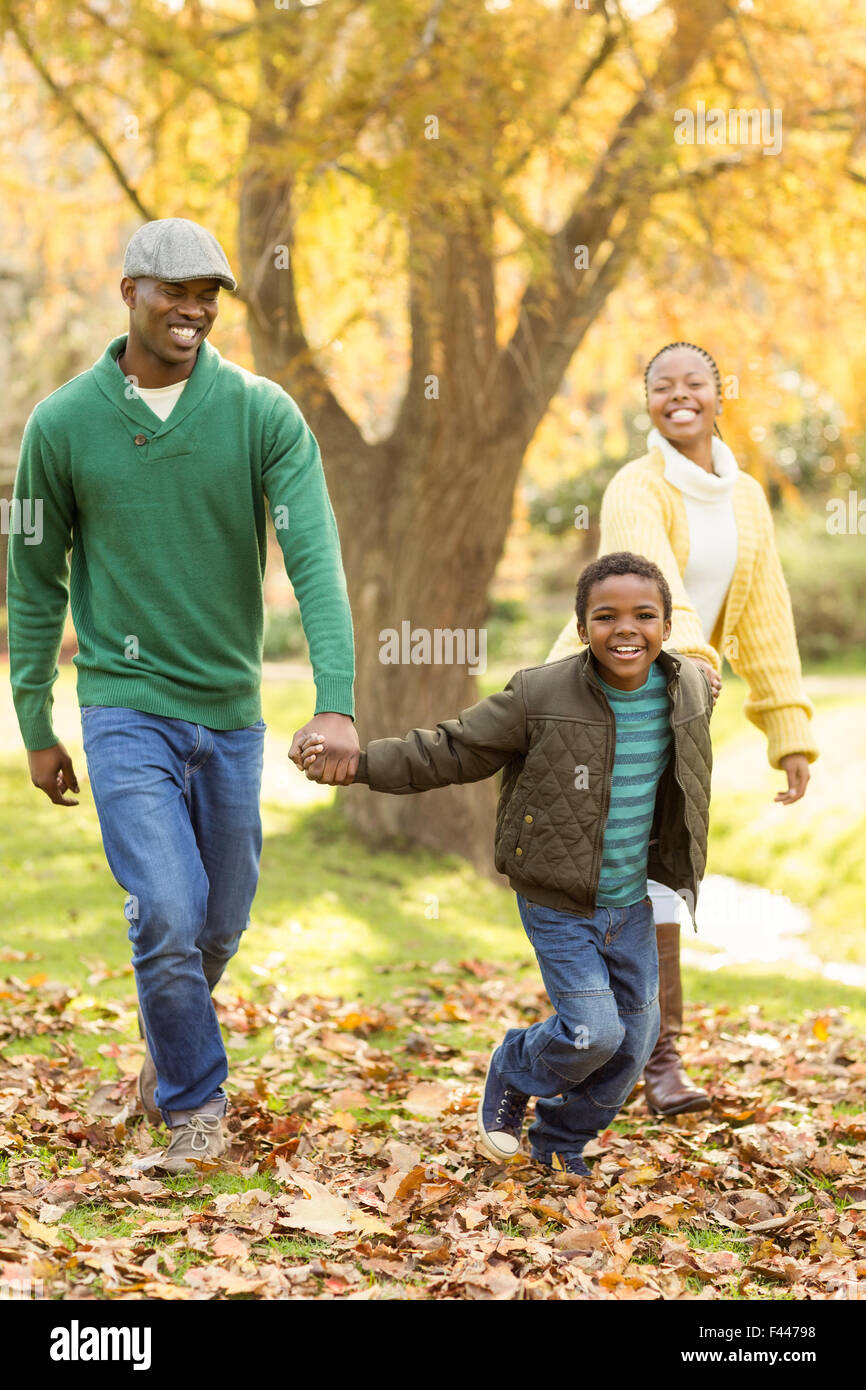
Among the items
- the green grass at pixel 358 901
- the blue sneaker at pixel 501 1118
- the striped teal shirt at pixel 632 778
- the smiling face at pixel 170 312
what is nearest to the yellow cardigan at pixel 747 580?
the striped teal shirt at pixel 632 778

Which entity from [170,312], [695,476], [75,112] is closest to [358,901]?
[695,476]

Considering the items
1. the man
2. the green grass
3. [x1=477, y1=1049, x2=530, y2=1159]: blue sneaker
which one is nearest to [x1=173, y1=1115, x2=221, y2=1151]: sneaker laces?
the man

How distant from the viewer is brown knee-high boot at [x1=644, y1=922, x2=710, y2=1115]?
Result: 4.55m

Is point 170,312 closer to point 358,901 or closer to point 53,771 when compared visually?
point 53,771

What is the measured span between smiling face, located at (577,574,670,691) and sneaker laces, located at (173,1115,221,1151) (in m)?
1.58

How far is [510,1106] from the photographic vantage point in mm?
3891

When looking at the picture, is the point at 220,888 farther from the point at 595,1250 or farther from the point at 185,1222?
the point at 595,1250

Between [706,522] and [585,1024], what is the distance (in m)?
1.76

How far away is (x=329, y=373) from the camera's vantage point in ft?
31.1

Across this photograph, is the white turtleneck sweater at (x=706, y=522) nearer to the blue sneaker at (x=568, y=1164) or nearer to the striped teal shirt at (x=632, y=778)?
the striped teal shirt at (x=632, y=778)

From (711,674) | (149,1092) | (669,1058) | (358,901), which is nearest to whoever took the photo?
(711,674)

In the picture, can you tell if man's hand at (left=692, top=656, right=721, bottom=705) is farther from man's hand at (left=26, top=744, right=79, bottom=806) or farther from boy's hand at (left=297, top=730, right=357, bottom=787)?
man's hand at (left=26, top=744, right=79, bottom=806)

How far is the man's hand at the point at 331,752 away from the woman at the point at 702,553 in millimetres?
1312

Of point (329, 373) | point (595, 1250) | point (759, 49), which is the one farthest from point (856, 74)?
point (595, 1250)
